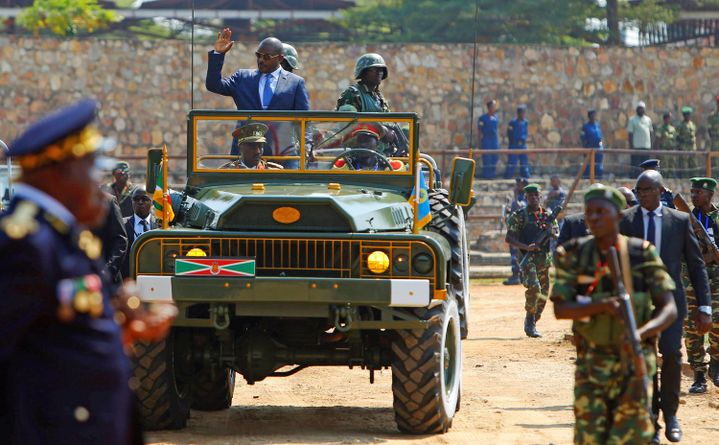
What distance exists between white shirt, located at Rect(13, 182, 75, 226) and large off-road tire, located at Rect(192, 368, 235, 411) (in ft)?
20.6

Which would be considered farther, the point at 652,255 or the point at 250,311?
the point at 250,311

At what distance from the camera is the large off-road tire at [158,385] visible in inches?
376

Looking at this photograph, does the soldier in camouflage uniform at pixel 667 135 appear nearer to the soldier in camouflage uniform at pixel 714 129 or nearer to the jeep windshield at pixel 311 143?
the soldier in camouflage uniform at pixel 714 129

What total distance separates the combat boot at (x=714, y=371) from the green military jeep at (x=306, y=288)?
105 inches

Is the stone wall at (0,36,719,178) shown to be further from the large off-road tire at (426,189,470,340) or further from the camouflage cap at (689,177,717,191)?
the large off-road tire at (426,189,470,340)

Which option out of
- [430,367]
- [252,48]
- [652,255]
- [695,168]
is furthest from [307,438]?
[252,48]

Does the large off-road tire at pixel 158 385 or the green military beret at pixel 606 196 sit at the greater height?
the green military beret at pixel 606 196

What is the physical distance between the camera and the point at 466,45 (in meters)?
35.8

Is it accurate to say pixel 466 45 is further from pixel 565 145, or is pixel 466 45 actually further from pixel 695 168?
pixel 695 168

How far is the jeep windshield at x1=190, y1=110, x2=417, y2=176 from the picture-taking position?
1072cm

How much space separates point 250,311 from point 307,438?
0.95m

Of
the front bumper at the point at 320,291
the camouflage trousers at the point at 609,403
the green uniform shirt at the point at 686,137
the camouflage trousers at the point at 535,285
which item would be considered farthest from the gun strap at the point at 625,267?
the green uniform shirt at the point at 686,137

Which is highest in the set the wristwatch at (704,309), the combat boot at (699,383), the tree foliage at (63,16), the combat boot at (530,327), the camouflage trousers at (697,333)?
the tree foliage at (63,16)

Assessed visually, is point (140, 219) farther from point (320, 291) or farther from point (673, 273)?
point (673, 273)
